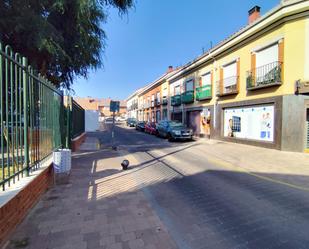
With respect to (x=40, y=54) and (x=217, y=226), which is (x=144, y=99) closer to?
(x=40, y=54)

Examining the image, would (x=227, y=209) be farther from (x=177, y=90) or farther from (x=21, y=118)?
(x=177, y=90)

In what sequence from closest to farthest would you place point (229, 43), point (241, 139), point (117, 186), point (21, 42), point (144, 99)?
point (117, 186) < point (21, 42) < point (241, 139) < point (229, 43) < point (144, 99)

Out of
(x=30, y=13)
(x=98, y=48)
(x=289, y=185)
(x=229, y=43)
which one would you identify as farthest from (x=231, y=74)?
(x=30, y=13)

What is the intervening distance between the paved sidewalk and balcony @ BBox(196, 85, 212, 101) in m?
14.3

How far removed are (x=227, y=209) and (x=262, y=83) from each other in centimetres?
1069

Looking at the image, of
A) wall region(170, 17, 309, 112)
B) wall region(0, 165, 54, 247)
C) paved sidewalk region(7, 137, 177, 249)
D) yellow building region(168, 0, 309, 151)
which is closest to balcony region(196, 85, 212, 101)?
yellow building region(168, 0, 309, 151)

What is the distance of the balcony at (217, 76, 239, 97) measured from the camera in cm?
1520

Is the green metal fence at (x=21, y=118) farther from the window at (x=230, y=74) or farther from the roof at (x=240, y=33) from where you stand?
the window at (x=230, y=74)

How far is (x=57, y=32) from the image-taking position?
330 inches

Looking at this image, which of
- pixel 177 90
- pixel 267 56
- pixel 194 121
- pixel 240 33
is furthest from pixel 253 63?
pixel 177 90

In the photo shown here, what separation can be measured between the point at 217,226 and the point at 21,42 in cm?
922

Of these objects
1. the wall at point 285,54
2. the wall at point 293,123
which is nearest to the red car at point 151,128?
the wall at point 285,54

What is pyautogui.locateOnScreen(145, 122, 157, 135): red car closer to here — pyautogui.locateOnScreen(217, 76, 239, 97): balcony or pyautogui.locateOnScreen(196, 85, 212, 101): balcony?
pyautogui.locateOnScreen(196, 85, 212, 101): balcony

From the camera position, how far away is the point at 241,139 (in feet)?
47.7
